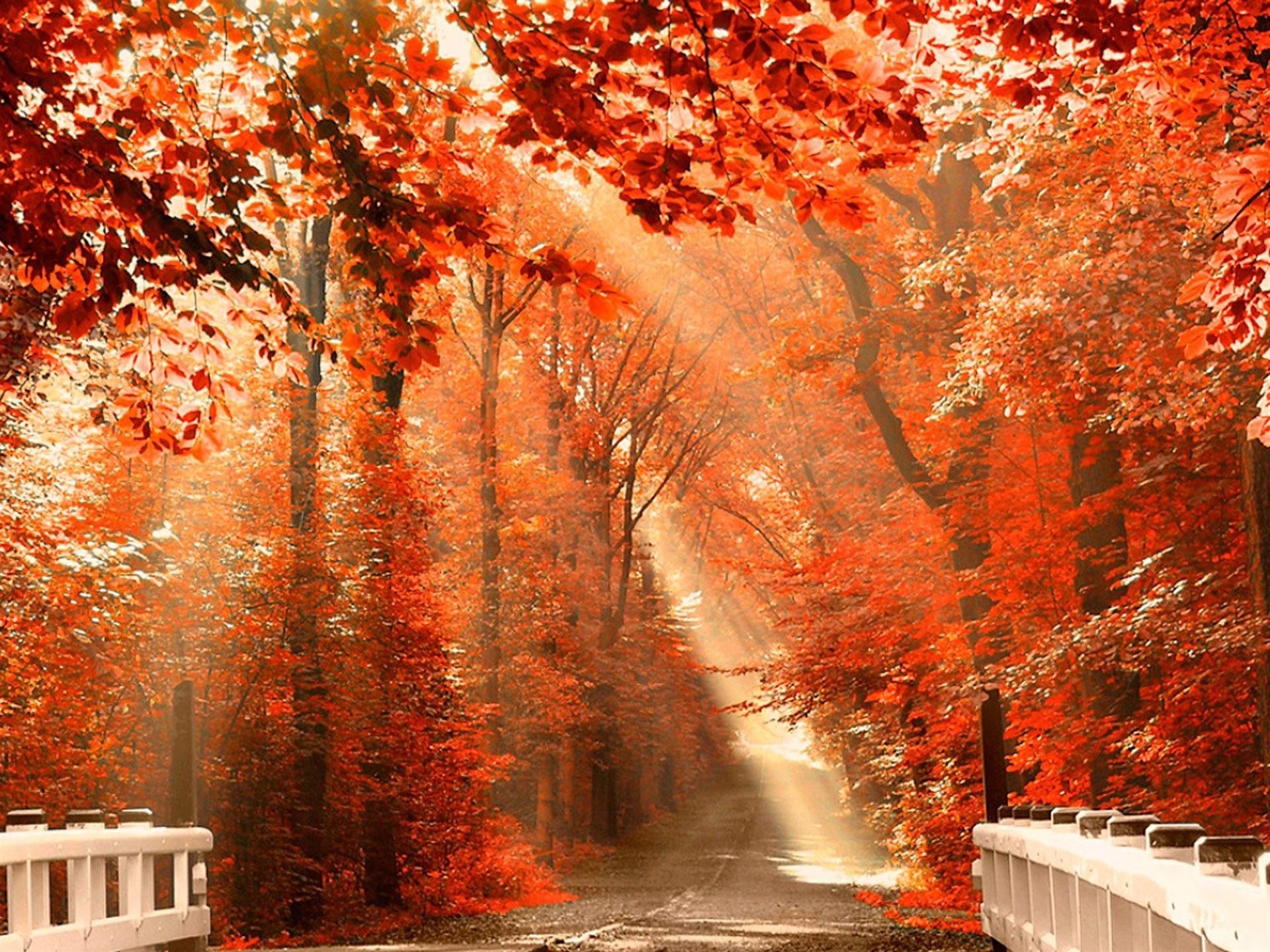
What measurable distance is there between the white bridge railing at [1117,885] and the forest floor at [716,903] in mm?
3505

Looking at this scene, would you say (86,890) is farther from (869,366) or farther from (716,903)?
(716,903)

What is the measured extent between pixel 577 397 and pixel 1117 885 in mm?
32674

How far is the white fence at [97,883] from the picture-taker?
20.0 ft

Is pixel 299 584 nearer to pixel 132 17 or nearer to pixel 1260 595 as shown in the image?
pixel 1260 595

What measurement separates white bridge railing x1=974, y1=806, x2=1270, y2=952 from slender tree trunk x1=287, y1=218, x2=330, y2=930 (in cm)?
1224

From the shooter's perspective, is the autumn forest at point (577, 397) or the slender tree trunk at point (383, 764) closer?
the autumn forest at point (577, 397)

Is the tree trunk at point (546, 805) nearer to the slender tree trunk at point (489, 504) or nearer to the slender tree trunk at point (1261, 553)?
the slender tree trunk at point (489, 504)

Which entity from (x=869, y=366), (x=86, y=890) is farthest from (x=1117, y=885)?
(x=869, y=366)

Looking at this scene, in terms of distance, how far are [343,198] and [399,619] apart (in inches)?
632

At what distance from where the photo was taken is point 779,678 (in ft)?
85.5

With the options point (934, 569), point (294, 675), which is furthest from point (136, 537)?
point (934, 569)

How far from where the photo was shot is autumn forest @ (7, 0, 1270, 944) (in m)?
6.68

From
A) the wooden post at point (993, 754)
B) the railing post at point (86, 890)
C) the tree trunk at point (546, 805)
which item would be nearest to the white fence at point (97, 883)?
the railing post at point (86, 890)

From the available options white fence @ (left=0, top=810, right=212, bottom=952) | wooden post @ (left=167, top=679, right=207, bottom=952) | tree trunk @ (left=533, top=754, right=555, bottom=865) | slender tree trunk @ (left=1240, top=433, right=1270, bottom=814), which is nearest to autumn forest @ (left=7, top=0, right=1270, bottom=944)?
slender tree trunk @ (left=1240, top=433, right=1270, bottom=814)
